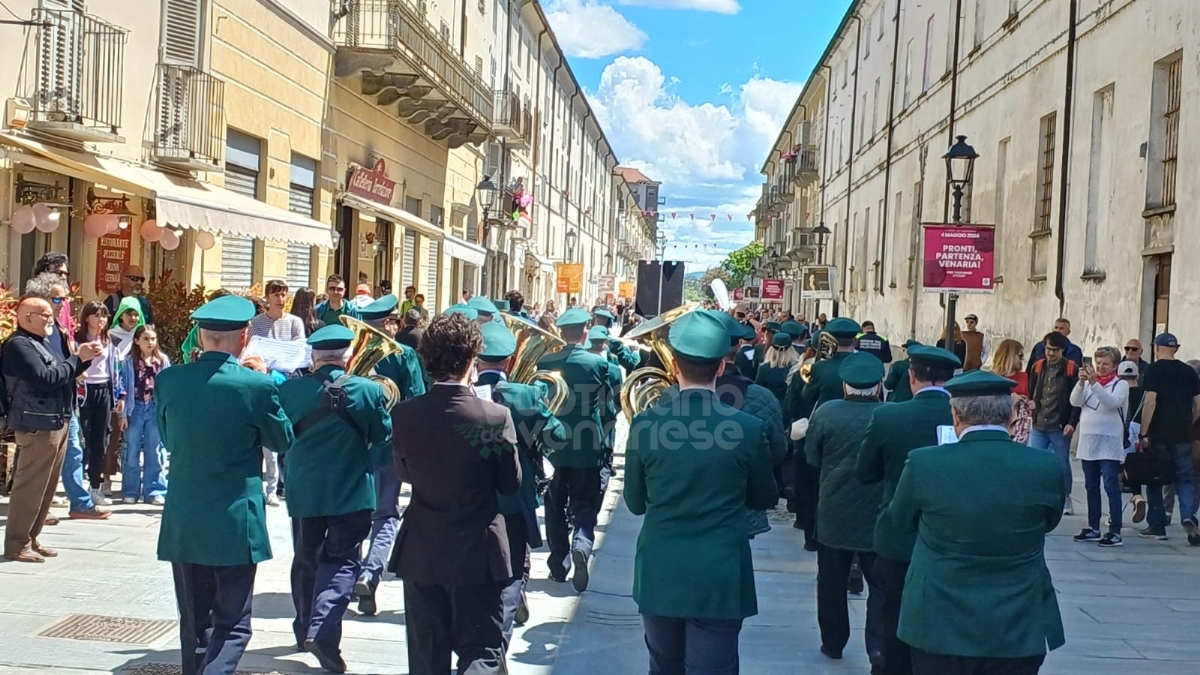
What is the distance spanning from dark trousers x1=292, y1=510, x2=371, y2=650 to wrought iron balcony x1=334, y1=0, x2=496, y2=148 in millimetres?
14540

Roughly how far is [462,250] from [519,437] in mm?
18483

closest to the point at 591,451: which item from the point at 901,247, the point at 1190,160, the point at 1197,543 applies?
the point at 1197,543

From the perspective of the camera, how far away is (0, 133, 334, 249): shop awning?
414 inches

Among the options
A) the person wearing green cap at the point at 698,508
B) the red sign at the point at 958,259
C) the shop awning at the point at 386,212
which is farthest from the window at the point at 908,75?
the person wearing green cap at the point at 698,508

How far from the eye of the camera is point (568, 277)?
128 feet

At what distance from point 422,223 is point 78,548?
14.7 m

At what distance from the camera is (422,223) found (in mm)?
22375

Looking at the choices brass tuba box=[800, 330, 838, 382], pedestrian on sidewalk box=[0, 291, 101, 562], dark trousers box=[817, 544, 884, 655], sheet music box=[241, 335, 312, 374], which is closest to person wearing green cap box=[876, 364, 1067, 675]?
dark trousers box=[817, 544, 884, 655]

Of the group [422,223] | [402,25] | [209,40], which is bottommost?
[422,223]

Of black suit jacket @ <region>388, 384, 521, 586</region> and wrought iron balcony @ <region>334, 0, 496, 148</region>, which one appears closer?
black suit jacket @ <region>388, 384, 521, 586</region>

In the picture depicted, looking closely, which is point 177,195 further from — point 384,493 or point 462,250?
point 462,250

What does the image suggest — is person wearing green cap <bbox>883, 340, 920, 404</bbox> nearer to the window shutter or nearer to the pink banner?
the window shutter

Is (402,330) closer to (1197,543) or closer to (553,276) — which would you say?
(1197,543)

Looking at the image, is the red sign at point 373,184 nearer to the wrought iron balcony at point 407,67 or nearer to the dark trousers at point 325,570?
the wrought iron balcony at point 407,67
